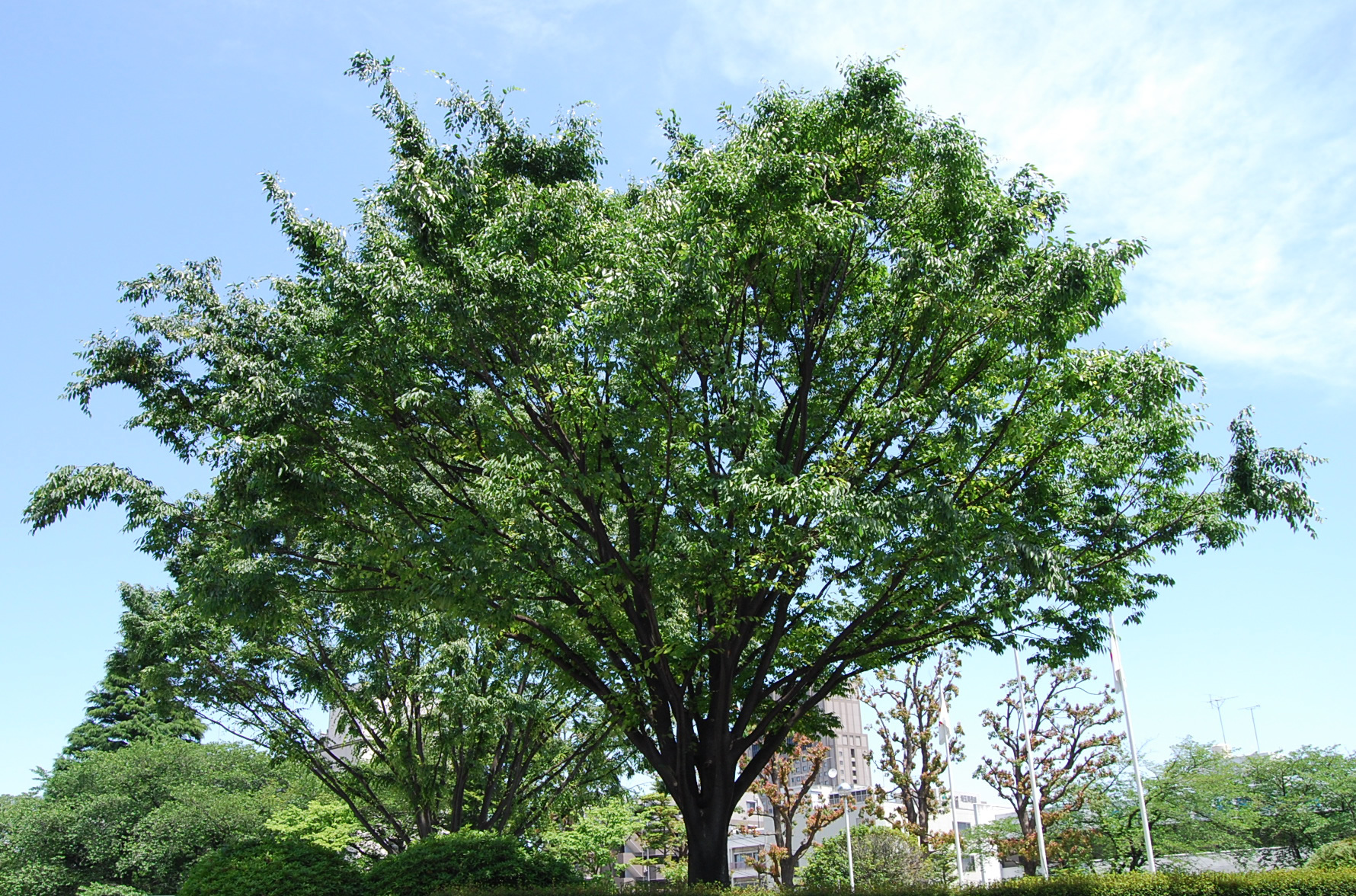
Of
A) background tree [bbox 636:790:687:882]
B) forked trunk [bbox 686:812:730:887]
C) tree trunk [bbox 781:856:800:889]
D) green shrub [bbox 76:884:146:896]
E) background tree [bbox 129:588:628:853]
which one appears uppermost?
background tree [bbox 129:588:628:853]

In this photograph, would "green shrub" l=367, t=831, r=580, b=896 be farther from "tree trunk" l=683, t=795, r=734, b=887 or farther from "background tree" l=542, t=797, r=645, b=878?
"background tree" l=542, t=797, r=645, b=878

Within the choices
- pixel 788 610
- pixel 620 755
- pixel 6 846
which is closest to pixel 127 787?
pixel 6 846

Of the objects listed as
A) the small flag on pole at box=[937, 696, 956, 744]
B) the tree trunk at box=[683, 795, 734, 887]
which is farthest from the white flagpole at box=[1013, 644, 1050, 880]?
the tree trunk at box=[683, 795, 734, 887]

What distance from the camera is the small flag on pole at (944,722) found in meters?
29.1

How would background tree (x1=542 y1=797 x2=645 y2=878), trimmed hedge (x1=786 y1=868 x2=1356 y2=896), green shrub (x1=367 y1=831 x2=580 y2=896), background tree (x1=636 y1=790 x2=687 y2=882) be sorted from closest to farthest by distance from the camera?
trimmed hedge (x1=786 y1=868 x2=1356 y2=896) < green shrub (x1=367 y1=831 x2=580 y2=896) < background tree (x1=542 y1=797 x2=645 y2=878) < background tree (x1=636 y1=790 x2=687 y2=882)

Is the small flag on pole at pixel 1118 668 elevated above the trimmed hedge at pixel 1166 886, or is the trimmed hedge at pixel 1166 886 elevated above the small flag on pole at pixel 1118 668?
the small flag on pole at pixel 1118 668

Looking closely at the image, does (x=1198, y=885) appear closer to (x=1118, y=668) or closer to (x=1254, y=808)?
(x=1118, y=668)

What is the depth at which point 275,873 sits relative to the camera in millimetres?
14055

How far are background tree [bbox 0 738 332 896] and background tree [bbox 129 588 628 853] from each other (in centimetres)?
1052

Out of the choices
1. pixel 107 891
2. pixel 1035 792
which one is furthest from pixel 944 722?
pixel 107 891

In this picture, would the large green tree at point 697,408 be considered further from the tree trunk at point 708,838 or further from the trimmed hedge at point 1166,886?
the trimmed hedge at point 1166,886

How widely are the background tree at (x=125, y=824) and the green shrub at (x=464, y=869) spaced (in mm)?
17556

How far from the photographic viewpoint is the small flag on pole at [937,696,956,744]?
29.1 metres

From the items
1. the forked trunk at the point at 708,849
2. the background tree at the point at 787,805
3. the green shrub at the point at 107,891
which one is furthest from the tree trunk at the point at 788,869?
the green shrub at the point at 107,891
